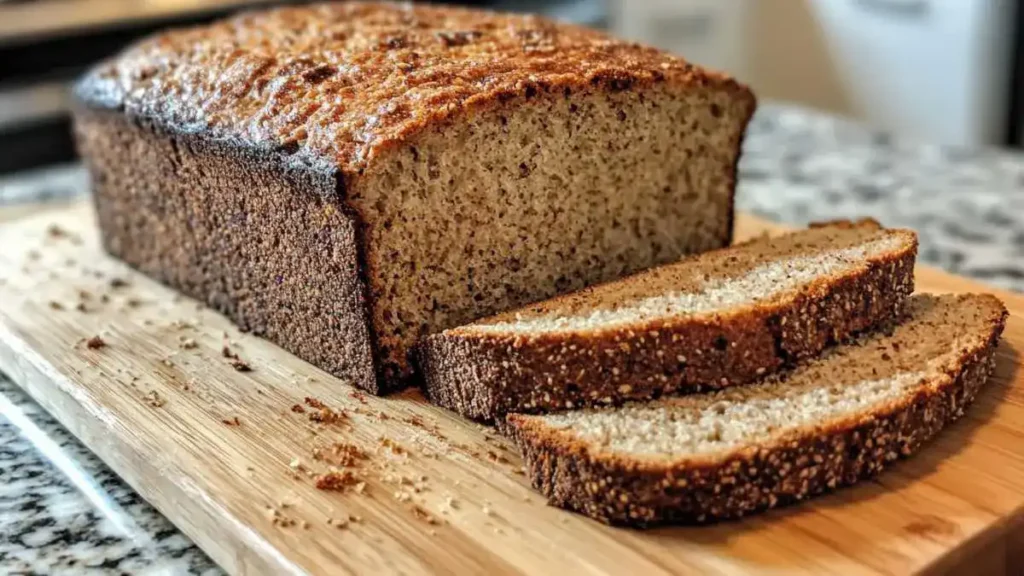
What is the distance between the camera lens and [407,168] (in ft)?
7.77

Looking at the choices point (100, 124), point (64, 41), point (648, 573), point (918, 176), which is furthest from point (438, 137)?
Result: point (64, 41)

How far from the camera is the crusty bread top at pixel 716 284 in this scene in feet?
7.37

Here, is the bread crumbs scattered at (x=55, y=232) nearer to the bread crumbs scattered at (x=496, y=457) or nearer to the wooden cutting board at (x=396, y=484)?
the wooden cutting board at (x=396, y=484)

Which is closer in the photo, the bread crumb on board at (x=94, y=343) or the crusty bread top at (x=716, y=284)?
the crusty bread top at (x=716, y=284)

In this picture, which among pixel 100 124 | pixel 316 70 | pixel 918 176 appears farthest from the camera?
pixel 918 176

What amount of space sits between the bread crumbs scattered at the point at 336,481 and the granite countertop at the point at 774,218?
0.24 m

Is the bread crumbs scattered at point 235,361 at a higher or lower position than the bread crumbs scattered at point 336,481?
lower

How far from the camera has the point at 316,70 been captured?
265cm

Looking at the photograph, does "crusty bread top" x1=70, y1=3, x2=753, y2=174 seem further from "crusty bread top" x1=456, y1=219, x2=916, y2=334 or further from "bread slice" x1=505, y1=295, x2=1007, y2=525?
"bread slice" x1=505, y1=295, x2=1007, y2=525

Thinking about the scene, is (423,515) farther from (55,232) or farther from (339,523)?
(55,232)

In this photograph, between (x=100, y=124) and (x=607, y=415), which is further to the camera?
(x=100, y=124)

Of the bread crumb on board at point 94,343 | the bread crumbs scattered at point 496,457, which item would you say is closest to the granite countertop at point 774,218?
the bread crumb on board at point 94,343

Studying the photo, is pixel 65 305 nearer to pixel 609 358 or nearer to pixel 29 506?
pixel 29 506

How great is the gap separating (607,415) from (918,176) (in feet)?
8.02
